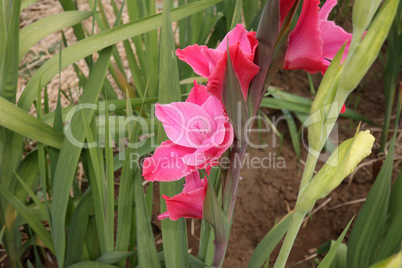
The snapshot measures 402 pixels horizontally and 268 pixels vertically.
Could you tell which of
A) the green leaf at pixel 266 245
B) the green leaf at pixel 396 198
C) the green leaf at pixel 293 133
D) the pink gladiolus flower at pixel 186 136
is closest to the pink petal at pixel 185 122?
the pink gladiolus flower at pixel 186 136

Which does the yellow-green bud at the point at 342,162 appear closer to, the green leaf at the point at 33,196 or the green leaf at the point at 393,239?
the green leaf at the point at 393,239

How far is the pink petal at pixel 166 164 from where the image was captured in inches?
21.4

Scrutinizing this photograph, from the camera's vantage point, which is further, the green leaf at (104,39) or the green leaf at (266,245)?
the green leaf at (104,39)

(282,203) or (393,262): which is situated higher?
(393,262)

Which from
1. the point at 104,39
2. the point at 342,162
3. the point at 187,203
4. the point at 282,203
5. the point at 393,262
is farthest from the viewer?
the point at 282,203

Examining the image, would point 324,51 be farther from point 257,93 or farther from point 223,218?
point 223,218

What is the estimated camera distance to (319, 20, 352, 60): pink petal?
1.74 feet

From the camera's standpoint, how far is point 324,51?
0.55 metres

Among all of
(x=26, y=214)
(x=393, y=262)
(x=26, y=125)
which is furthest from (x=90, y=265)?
(x=393, y=262)

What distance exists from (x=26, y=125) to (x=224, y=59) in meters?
0.52

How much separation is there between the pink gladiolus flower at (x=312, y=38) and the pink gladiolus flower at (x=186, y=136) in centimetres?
11

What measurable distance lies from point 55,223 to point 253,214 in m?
0.64

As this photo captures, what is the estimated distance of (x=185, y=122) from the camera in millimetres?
569

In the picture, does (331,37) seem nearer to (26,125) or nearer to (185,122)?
(185,122)
